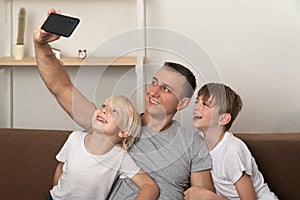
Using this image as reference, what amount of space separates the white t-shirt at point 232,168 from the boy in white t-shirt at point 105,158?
214 mm

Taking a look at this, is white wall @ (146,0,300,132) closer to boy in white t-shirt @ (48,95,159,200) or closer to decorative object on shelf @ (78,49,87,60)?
decorative object on shelf @ (78,49,87,60)

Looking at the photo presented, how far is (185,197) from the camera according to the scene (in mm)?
1928

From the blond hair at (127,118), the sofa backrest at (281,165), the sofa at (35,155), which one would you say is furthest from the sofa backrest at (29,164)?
the sofa backrest at (281,165)

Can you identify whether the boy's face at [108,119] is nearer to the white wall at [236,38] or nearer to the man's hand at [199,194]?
the man's hand at [199,194]

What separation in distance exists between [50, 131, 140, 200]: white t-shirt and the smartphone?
17.3 inches

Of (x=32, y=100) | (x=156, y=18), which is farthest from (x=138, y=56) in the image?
(x=32, y=100)

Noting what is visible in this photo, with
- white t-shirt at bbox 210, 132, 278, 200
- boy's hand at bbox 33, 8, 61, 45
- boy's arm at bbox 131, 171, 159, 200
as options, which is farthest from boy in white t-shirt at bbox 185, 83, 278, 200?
boy's hand at bbox 33, 8, 61, 45

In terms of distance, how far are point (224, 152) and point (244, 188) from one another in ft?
0.44

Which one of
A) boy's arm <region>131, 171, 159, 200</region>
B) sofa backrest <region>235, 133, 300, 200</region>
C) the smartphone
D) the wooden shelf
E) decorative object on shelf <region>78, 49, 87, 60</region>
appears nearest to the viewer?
the smartphone

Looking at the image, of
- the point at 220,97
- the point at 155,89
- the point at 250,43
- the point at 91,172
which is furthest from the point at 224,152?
the point at 250,43

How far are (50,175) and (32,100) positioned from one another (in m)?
0.60

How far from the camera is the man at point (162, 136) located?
192 centimetres

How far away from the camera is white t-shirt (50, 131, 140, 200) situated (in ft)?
6.17

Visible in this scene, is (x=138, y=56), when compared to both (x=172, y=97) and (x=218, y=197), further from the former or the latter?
(x=218, y=197)
